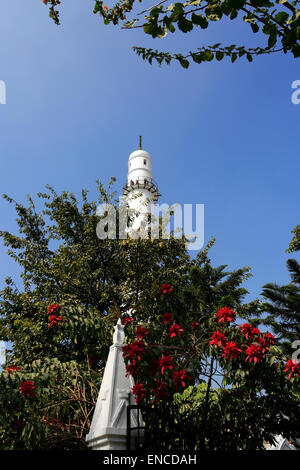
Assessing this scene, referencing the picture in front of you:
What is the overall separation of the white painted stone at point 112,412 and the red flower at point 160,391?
0.72 m

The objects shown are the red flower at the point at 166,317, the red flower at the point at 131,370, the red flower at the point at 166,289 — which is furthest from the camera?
the red flower at the point at 166,289

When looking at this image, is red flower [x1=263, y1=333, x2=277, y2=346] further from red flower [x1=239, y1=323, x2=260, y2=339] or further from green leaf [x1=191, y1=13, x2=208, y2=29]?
green leaf [x1=191, y1=13, x2=208, y2=29]

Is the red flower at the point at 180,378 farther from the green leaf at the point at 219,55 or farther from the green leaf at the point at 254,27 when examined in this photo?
the green leaf at the point at 254,27

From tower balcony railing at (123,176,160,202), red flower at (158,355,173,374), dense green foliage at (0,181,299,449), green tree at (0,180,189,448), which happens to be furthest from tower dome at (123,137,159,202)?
red flower at (158,355,173,374)

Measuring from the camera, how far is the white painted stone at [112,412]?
9.70ft

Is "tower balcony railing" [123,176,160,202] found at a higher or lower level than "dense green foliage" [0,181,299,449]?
higher

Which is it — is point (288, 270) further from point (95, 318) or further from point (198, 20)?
point (198, 20)

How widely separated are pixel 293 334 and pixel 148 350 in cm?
1073

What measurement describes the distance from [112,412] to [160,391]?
1.27 m

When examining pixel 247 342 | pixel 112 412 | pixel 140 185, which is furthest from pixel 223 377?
pixel 140 185

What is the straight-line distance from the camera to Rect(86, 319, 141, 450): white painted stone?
116 inches

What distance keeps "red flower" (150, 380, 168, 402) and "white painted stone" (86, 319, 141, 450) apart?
0.72 metres

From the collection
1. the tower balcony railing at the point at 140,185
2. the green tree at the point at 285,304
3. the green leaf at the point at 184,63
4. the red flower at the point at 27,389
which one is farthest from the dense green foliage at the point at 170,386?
the tower balcony railing at the point at 140,185
